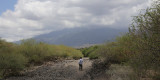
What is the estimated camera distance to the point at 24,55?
1111 inches

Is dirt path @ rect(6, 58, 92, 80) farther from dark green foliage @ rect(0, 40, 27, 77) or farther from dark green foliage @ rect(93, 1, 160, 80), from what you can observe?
dark green foliage @ rect(93, 1, 160, 80)

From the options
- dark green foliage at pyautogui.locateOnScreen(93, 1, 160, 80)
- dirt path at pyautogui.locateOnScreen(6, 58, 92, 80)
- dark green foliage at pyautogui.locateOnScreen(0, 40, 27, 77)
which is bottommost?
dirt path at pyautogui.locateOnScreen(6, 58, 92, 80)

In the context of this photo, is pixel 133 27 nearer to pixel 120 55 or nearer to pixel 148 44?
pixel 148 44

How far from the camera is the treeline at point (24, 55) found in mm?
20580

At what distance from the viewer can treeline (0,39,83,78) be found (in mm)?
20580

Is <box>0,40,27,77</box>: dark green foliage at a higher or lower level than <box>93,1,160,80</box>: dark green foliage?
lower

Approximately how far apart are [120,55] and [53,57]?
17823 mm

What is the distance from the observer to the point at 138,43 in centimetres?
918

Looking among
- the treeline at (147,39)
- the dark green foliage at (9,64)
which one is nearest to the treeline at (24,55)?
the dark green foliage at (9,64)

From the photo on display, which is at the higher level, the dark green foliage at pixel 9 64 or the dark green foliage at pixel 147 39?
the dark green foliage at pixel 147 39

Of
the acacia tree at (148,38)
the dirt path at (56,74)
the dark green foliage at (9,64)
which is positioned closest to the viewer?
the acacia tree at (148,38)

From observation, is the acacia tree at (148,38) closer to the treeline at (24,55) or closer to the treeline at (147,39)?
the treeline at (147,39)

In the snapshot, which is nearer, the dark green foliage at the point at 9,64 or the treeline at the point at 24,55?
the dark green foliage at the point at 9,64

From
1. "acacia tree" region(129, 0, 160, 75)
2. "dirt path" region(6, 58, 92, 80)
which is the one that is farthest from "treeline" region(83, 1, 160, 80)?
"dirt path" region(6, 58, 92, 80)
